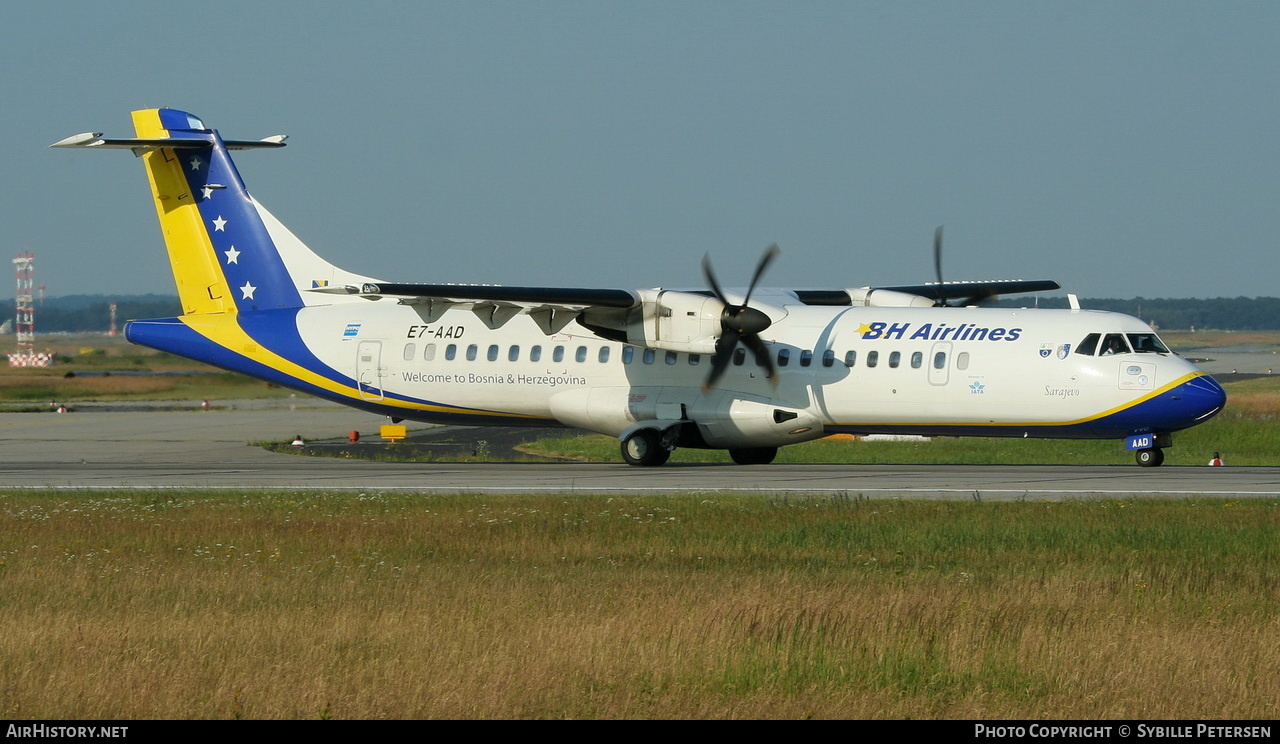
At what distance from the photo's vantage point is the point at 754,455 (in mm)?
28547

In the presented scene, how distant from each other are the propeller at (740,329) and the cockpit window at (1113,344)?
5.72 meters

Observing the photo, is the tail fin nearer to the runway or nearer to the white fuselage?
the white fuselage

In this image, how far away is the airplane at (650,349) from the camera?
24.2 m

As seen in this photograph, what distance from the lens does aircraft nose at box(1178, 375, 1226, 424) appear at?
23250 millimetres

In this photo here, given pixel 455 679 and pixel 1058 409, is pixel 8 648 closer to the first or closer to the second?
pixel 455 679

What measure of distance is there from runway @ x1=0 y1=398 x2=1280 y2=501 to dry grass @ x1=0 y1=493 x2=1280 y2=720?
278 centimetres

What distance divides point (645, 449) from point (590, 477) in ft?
8.68

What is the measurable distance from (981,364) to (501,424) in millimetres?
9910

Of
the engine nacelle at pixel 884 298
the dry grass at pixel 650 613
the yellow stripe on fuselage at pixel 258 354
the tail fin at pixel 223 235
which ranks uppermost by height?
the tail fin at pixel 223 235

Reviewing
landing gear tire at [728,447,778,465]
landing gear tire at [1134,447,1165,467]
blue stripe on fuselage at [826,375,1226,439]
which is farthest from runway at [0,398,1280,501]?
landing gear tire at [728,447,778,465]

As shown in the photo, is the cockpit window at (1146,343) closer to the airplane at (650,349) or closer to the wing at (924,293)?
the airplane at (650,349)

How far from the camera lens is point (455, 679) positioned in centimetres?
891

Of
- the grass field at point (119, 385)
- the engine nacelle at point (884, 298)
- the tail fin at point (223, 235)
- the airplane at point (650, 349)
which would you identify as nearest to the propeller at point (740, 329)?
the airplane at point (650, 349)
